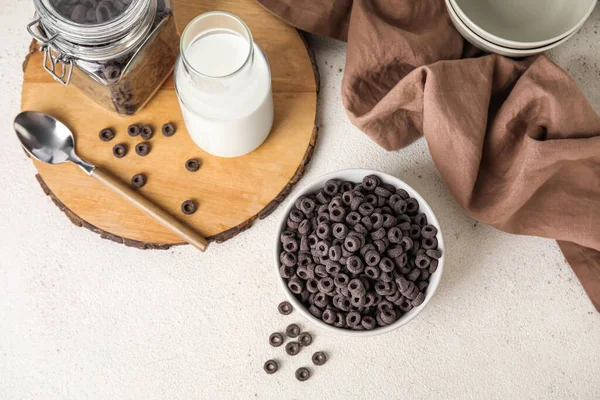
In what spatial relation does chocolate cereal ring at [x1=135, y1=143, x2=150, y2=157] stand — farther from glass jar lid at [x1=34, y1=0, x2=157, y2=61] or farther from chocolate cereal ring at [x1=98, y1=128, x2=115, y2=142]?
glass jar lid at [x1=34, y1=0, x2=157, y2=61]

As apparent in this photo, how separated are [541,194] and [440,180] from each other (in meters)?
0.17

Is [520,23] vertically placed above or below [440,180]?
above

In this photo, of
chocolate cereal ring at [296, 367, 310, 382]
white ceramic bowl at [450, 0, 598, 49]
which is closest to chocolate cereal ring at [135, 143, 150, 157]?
chocolate cereal ring at [296, 367, 310, 382]

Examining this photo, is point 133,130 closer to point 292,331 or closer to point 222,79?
point 222,79

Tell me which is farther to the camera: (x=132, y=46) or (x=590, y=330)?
(x=590, y=330)

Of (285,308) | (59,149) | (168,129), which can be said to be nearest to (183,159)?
(168,129)

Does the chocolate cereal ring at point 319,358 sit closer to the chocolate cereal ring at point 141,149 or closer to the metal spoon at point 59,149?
the metal spoon at point 59,149

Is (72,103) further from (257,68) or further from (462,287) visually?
(462,287)

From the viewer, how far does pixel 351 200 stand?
1.01 m

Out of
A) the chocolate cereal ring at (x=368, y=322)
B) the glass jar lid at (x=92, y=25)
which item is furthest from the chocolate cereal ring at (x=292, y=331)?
the glass jar lid at (x=92, y=25)

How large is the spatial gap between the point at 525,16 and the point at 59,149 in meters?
0.81

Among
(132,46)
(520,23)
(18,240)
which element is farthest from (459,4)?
(18,240)

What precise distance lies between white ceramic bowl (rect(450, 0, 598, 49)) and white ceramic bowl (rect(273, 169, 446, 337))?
1.00 ft

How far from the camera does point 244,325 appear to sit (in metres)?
1.12
